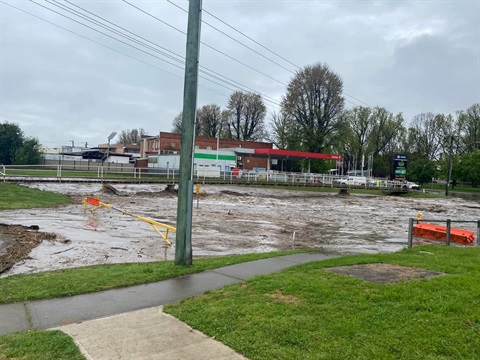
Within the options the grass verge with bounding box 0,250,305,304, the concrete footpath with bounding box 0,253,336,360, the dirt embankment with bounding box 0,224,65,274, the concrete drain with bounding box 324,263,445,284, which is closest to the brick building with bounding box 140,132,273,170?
the dirt embankment with bounding box 0,224,65,274

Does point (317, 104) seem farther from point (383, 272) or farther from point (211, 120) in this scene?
point (383, 272)

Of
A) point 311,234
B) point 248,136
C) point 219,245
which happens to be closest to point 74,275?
point 219,245

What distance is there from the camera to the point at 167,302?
20.4ft

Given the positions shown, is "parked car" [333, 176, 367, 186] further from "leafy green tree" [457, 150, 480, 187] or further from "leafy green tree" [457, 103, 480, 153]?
"leafy green tree" [457, 103, 480, 153]

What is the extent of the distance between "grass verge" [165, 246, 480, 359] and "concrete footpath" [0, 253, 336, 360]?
9.9 inches

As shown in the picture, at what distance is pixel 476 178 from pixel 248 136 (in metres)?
48.1

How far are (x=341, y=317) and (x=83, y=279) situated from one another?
15.3 ft

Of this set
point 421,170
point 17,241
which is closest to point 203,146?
point 421,170

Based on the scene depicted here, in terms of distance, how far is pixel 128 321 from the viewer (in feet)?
17.4

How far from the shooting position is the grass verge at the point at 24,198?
72.8ft

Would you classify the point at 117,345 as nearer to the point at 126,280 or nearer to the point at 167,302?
the point at 167,302

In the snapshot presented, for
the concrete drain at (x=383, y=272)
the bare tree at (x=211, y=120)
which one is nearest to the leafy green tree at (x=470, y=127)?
the bare tree at (x=211, y=120)

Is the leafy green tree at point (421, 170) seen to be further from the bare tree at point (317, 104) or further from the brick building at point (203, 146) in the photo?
the brick building at point (203, 146)

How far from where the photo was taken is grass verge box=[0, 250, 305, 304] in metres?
6.51
